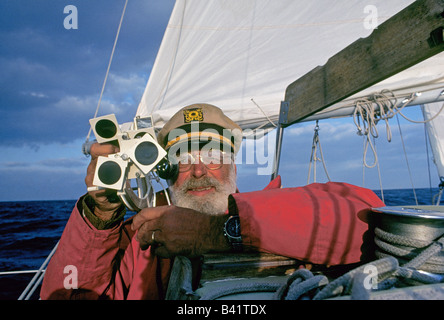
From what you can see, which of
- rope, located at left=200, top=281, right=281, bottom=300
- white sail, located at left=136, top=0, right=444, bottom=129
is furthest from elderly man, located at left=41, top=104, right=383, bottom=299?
white sail, located at left=136, top=0, right=444, bottom=129

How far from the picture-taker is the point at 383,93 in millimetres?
2205

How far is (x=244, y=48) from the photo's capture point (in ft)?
9.16

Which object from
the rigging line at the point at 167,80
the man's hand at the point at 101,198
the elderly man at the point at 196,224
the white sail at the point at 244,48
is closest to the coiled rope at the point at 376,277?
the elderly man at the point at 196,224

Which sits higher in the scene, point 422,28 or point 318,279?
point 422,28

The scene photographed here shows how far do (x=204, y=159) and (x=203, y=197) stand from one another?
249 millimetres

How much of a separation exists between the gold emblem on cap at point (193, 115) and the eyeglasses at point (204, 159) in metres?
0.23

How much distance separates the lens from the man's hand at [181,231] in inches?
33.6

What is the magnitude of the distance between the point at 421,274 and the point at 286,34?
278 cm

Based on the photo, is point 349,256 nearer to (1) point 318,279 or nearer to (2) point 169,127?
(1) point 318,279

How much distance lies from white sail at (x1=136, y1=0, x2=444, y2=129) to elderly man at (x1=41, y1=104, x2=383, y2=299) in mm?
990

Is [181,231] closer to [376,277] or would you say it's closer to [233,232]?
[233,232]

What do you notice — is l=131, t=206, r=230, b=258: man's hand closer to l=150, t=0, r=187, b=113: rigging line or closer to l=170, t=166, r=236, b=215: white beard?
l=170, t=166, r=236, b=215: white beard

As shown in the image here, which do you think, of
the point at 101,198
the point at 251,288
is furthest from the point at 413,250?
the point at 101,198
